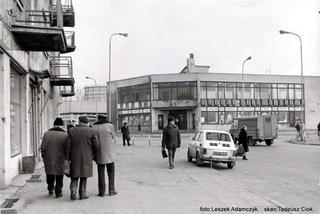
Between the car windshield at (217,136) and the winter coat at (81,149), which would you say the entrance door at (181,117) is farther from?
the winter coat at (81,149)

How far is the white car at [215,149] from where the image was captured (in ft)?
54.4

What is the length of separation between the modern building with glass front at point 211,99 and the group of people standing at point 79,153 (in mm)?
53256

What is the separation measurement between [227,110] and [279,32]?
27451 mm

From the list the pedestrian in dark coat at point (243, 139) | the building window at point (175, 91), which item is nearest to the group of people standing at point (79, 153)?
the pedestrian in dark coat at point (243, 139)

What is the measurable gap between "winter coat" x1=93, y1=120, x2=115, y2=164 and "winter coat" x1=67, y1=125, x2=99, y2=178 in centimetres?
19

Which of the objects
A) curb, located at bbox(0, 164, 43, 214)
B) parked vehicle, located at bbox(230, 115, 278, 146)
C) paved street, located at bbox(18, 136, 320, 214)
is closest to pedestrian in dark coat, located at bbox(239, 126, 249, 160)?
paved street, located at bbox(18, 136, 320, 214)

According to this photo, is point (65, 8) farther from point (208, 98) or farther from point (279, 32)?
point (208, 98)

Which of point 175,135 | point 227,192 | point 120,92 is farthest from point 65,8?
point 120,92

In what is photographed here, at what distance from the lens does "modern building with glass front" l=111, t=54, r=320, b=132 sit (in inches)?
2507

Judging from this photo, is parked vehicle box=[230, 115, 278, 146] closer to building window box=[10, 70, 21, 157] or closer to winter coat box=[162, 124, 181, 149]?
winter coat box=[162, 124, 181, 149]

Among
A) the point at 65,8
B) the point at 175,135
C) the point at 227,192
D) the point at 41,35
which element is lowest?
the point at 227,192

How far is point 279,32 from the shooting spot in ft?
125

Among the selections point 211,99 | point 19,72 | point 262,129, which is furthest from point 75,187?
point 211,99

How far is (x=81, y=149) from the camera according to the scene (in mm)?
8938
